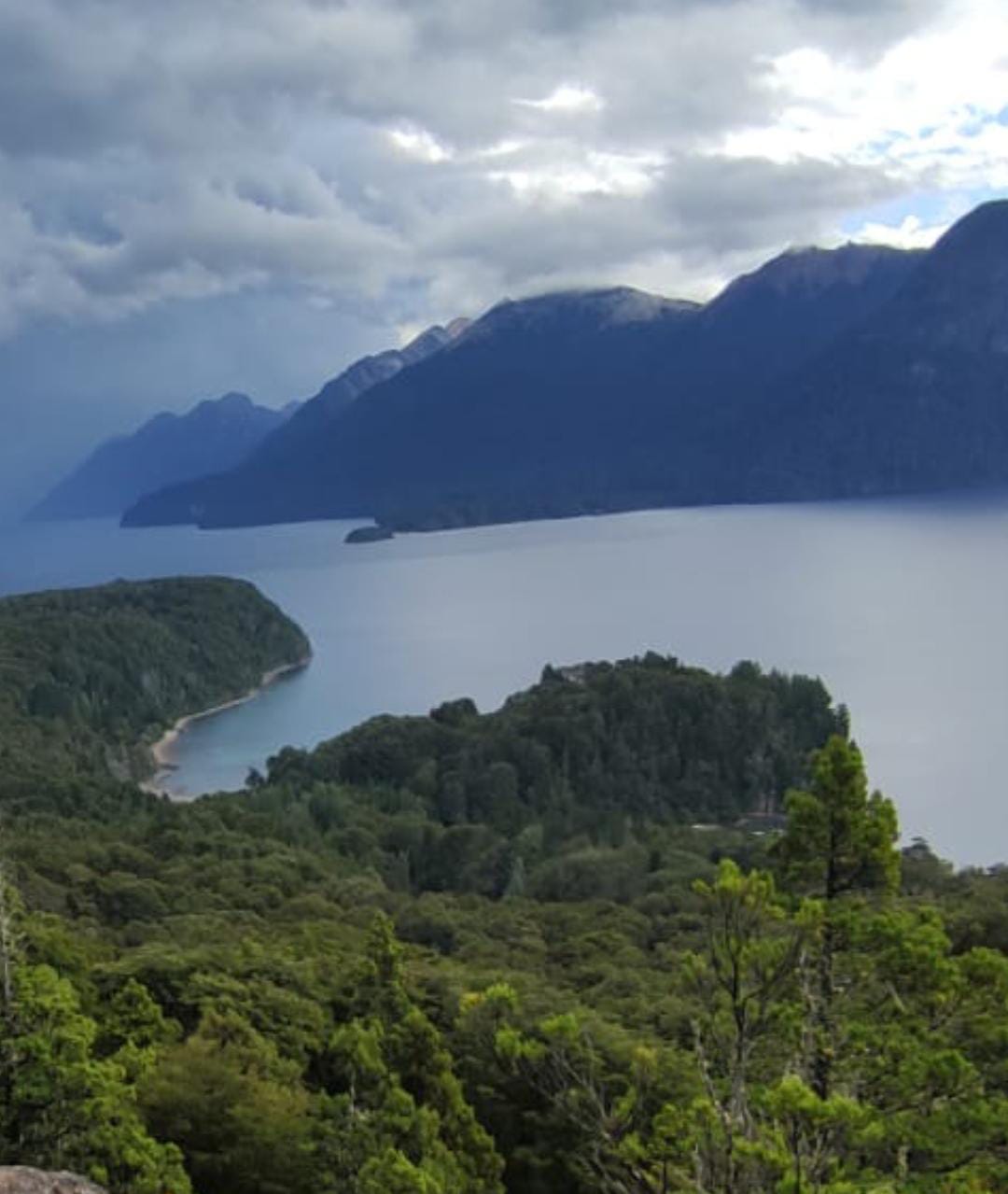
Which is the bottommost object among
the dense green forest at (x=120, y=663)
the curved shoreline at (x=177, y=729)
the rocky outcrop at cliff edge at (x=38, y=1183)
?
the curved shoreline at (x=177, y=729)

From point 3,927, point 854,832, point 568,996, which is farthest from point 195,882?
point 854,832

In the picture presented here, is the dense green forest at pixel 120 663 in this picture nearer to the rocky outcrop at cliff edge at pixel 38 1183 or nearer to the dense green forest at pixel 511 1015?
the dense green forest at pixel 511 1015

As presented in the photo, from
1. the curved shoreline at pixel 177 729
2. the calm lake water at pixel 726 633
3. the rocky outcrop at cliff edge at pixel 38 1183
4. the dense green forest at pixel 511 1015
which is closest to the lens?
the dense green forest at pixel 511 1015

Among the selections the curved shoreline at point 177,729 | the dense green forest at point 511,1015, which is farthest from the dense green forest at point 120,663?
the dense green forest at point 511,1015

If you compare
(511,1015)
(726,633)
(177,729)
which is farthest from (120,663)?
(511,1015)

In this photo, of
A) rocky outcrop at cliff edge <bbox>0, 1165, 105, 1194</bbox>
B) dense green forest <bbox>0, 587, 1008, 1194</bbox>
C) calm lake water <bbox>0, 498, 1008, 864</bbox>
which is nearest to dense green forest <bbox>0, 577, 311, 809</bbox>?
calm lake water <bbox>0, 498, 1008, 864</bbox>

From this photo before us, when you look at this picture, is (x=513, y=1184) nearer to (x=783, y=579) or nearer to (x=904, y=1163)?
(x=904, y=1163)
